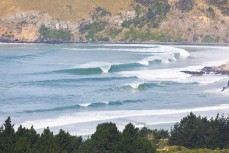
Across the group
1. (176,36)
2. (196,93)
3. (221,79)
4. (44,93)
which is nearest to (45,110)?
(44,93)

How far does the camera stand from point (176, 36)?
160 m

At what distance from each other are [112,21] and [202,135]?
410ft

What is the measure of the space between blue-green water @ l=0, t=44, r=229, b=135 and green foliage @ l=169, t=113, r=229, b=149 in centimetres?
1065

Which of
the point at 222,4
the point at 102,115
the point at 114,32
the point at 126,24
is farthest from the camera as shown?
the point at 222,4

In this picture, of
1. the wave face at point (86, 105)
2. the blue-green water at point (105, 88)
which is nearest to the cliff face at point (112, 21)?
the blue-green water at point (105, 88)

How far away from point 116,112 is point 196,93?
585 inches

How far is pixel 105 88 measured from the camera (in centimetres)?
7656

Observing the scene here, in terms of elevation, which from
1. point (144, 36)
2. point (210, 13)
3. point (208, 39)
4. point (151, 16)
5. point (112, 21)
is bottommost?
point (208, 39)

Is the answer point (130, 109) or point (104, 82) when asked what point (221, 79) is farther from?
point (130, 109)

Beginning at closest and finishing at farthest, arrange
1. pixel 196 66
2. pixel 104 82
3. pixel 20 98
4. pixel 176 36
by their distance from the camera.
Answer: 1. pixel 20 98
2. pixel 104 82
3. pixel 196 66
4. pixel 176 36

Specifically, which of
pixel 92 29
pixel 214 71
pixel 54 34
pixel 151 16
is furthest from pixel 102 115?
pixel 151 16

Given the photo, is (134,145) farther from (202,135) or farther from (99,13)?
(99,13)

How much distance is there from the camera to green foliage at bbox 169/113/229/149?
134 feet

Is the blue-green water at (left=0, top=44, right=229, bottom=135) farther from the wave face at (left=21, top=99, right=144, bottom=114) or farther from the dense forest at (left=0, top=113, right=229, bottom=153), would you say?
the dense forest at (left=0, top=113, right=229, bottom=153)
